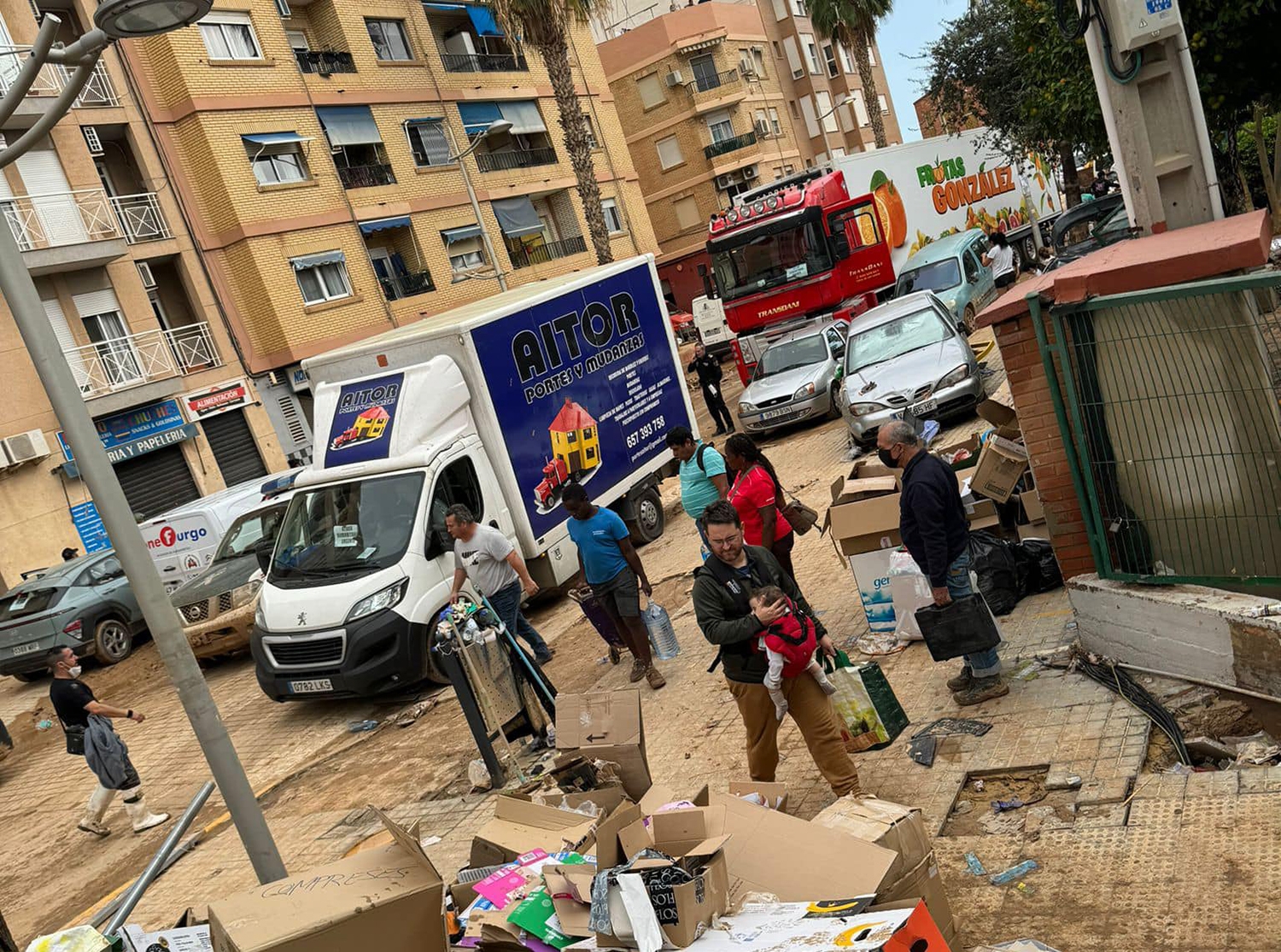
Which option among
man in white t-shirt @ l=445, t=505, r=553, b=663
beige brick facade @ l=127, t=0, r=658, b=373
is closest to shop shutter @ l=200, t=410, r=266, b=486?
beige brick facade @ l=127, t=0, r=658, b=373

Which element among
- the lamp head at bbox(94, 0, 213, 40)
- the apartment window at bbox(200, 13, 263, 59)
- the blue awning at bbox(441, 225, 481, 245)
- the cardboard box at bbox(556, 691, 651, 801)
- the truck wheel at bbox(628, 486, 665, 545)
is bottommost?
the truck wheel at bbox(628, 486, 665, 545)

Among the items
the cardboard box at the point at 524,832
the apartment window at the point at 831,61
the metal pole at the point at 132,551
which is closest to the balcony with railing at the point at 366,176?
the metal pole at the point at 132,551

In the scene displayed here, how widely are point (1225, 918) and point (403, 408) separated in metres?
8.27

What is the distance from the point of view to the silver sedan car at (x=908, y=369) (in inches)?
535

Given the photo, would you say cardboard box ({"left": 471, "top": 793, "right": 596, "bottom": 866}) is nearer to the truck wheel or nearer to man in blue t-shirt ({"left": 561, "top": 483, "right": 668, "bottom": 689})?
man in blue t-shirt ({"left": 561, "top": 483, "right": 668, "bottom": 689})

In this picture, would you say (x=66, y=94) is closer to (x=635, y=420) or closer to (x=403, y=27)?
(x=635, y=420)

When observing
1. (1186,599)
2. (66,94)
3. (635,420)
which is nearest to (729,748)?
(1186,599)

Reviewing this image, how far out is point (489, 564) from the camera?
28.2 feet

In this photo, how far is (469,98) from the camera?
33281mm

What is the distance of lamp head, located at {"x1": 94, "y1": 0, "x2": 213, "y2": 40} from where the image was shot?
4.85m

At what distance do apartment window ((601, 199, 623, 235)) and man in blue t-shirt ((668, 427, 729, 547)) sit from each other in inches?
1229

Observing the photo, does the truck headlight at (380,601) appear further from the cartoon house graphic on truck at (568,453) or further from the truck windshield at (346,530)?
the cartoon house graphic on truck at (568,453)

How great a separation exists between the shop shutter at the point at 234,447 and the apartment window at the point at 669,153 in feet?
92.4

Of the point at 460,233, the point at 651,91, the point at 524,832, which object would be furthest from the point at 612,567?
the point at 651,91
